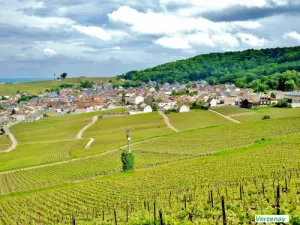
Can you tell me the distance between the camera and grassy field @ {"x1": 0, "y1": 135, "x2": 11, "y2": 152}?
80750 mm

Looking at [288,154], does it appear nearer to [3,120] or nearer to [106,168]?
[106,168]

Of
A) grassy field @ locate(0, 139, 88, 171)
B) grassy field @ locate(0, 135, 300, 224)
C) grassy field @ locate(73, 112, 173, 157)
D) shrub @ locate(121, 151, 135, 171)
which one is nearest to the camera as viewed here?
grassy field @ locate(0, 135, 300, 224)

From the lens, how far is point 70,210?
30.1 meters

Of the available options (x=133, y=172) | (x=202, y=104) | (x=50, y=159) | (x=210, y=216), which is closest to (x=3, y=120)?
(x=202, y=104)

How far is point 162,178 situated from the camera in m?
38.6

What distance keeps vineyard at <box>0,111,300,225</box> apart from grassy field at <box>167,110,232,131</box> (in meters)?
7.18

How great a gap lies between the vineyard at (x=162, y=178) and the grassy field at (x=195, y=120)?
7.18 meters

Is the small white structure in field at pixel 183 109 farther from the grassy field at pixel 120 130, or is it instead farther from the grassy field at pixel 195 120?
the grassy field at pixel 195 120

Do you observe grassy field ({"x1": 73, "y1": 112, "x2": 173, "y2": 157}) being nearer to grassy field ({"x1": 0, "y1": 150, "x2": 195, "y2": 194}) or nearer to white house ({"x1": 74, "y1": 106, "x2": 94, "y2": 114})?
grassy field ({"x1": 0, "y1": 150, "x2": 195, "y2": 194})

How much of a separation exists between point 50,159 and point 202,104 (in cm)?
7243

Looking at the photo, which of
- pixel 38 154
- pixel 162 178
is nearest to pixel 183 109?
pixel 38 154

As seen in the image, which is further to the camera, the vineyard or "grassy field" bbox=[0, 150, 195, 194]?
"grassy field" bbox=[0, 150, 195, 194]

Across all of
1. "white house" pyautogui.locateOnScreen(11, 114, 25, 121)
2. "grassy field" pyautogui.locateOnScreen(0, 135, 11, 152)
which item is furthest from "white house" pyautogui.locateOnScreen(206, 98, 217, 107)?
"white house" pyautogui.locateOnScreen(11, 114, 25, 121)

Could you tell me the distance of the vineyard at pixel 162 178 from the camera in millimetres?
20231
